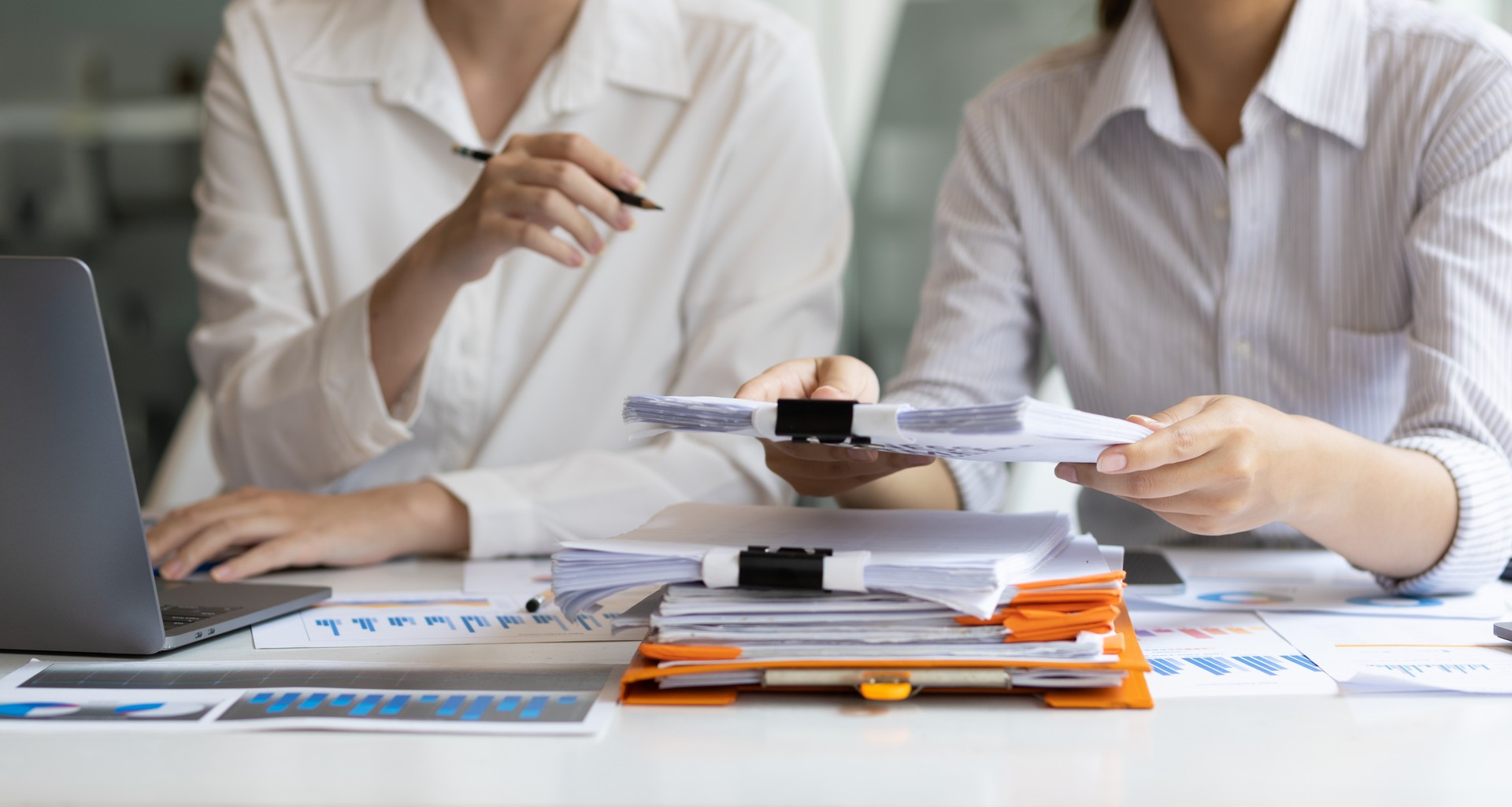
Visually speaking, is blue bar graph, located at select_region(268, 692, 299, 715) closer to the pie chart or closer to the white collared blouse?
the pie chart

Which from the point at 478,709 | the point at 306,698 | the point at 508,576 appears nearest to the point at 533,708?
the point at 478,709

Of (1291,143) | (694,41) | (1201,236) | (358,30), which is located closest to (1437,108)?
(1291,143)

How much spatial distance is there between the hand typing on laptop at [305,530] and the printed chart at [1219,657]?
0.64 m

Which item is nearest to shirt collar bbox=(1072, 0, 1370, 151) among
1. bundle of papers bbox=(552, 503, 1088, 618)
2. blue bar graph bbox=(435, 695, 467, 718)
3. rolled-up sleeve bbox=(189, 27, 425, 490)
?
bundle of papers bbox=(552, 503, 1088, 618)

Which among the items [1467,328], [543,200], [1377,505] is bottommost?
[1377,505]

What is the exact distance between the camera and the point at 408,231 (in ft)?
4.80

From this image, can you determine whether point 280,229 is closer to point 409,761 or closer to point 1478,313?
point 409,761

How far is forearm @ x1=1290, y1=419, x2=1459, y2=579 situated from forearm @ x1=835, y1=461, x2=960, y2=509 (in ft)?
1.12

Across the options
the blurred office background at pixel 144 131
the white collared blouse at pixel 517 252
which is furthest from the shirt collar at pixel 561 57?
the blurred office background at pixel 144 131

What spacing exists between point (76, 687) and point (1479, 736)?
776 mm

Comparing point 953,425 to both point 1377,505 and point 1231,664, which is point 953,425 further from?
point 1377,505

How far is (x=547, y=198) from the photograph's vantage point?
42.1 inches

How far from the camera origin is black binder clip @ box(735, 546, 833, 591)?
0.66 m

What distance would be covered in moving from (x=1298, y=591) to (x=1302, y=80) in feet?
1.74
